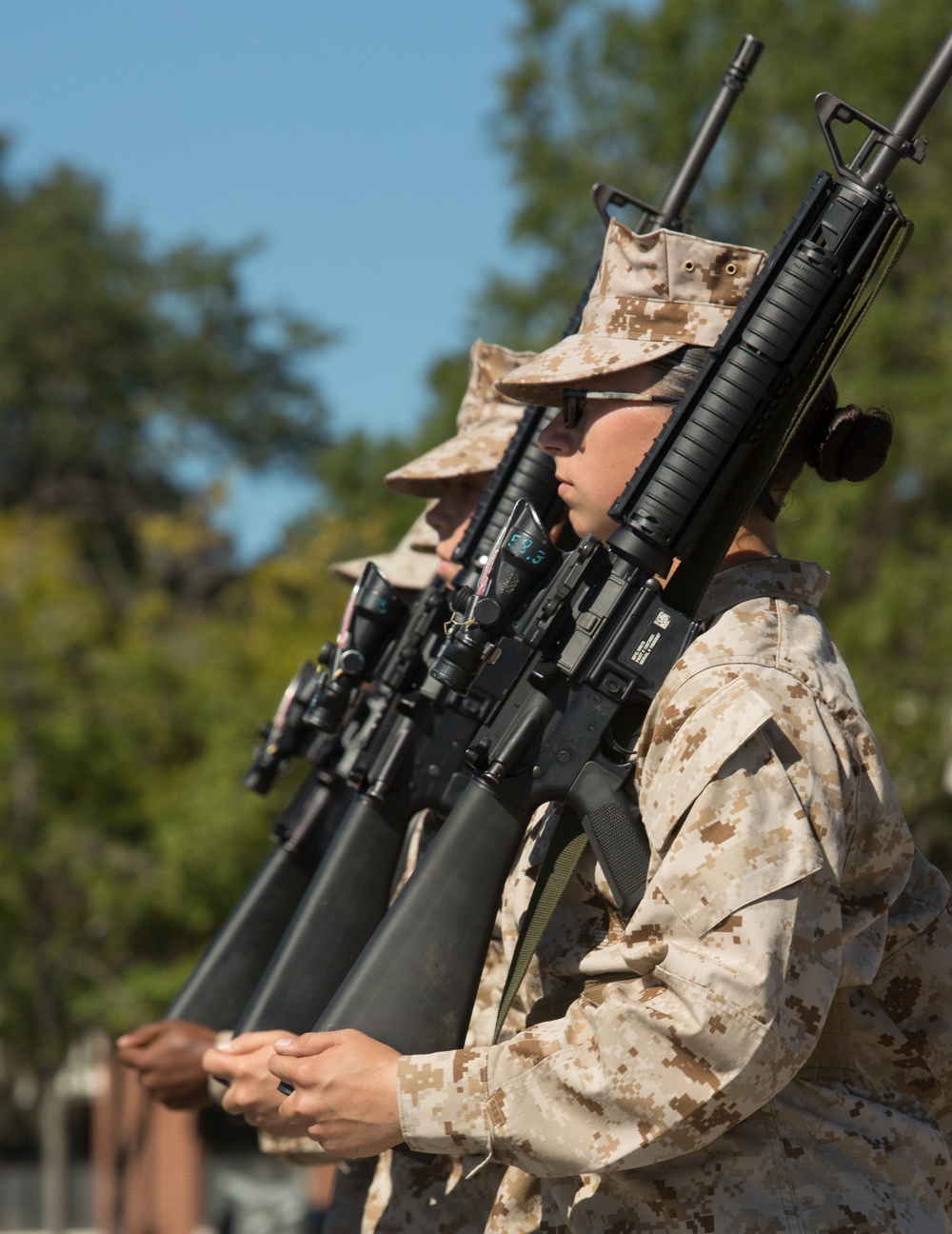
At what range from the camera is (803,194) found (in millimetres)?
13703

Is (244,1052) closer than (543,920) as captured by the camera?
No

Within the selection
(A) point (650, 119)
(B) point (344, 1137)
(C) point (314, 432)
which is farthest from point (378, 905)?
(C) point (314, 432)

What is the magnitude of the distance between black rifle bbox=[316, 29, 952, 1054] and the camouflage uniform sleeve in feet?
0.74

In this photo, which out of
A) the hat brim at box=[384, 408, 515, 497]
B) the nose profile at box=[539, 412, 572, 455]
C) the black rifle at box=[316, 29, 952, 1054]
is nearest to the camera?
the black rifle at box=[316, 29, 952, 1054]

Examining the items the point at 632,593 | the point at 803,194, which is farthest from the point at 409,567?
the point at 803,194

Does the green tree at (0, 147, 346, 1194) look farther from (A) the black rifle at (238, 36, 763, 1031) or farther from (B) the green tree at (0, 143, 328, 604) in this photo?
(A) the black rifle at (238, 36, 763, 1031)

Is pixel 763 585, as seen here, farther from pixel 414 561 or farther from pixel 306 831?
pixel 414 561

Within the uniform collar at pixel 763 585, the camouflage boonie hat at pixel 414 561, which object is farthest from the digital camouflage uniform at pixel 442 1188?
the camouflage boonie hat at pixel 414 561

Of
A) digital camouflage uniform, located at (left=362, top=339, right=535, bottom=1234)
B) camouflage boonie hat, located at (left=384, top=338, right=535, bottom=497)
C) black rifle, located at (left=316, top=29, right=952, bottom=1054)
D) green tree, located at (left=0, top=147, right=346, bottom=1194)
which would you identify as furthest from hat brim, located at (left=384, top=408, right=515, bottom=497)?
green tree, located at (left=0, top=147, right=346, bottom=1194)

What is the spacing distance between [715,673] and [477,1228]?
151 centimetres

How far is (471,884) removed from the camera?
8.75 ft

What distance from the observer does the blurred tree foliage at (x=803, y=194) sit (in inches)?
598

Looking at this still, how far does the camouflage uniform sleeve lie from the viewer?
2180 millimetres

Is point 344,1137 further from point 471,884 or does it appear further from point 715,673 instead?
point 715,673
